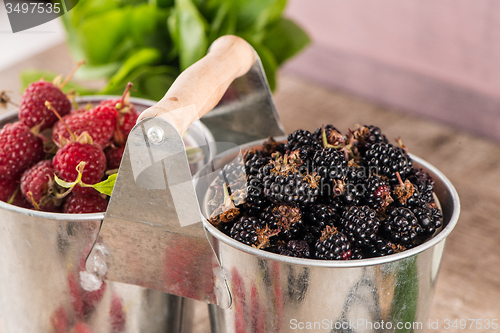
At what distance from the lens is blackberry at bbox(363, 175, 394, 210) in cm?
48

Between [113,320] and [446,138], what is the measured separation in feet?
2.82

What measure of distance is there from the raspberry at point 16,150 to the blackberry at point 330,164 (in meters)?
0.33

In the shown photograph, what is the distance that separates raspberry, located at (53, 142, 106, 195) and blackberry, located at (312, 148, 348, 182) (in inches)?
9.2

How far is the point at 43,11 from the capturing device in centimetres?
62

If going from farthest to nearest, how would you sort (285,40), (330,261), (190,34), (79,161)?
(285,40)
(190,34)
(79,161)
(330,261)

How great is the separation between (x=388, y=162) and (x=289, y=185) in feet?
0.37

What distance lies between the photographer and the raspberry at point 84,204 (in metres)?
0.54

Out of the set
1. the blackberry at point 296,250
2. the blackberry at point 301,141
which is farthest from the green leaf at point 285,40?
the blackberry at point 296,250

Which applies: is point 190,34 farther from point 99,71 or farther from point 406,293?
point 406,293

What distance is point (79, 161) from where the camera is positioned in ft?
1.75

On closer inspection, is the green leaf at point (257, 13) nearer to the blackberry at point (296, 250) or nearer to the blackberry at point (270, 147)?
the blackberry at point (270, 147)

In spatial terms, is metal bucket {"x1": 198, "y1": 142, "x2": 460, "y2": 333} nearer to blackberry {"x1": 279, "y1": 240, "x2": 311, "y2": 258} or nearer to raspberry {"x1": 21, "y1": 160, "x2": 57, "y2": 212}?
blackberry {"x1": 279, "y1": 240, "x2": 311, "y2": 258}

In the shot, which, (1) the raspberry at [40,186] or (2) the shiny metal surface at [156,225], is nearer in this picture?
(2) the shiny metal surface at [156,225]

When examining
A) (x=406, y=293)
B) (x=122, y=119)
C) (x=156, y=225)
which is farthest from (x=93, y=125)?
(x=406, y=293)
